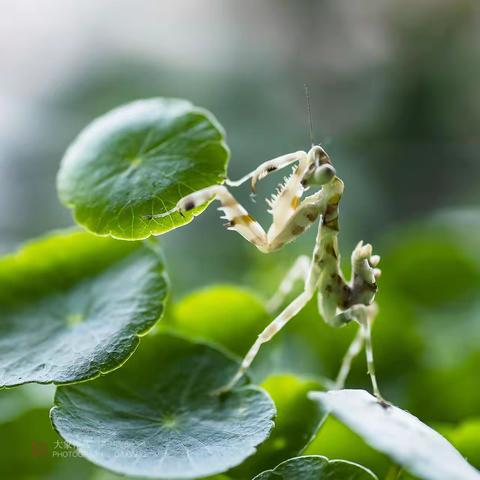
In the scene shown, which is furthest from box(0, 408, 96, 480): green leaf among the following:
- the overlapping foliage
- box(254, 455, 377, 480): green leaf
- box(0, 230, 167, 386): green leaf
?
box(254, 455, 377, 480): green leaf

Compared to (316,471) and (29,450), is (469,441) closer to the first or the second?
(316,471)

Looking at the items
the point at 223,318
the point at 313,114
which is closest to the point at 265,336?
the point at 223,318

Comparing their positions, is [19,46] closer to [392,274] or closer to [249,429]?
[392,274]

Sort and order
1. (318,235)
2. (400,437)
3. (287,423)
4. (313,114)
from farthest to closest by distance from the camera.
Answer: (313,114) < (318,235) < (287,423) < (400,437)

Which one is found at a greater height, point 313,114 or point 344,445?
point 344,445

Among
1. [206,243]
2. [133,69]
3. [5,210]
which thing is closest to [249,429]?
[206,243]

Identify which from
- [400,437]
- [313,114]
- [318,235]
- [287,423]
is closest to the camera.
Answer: [400,437]
